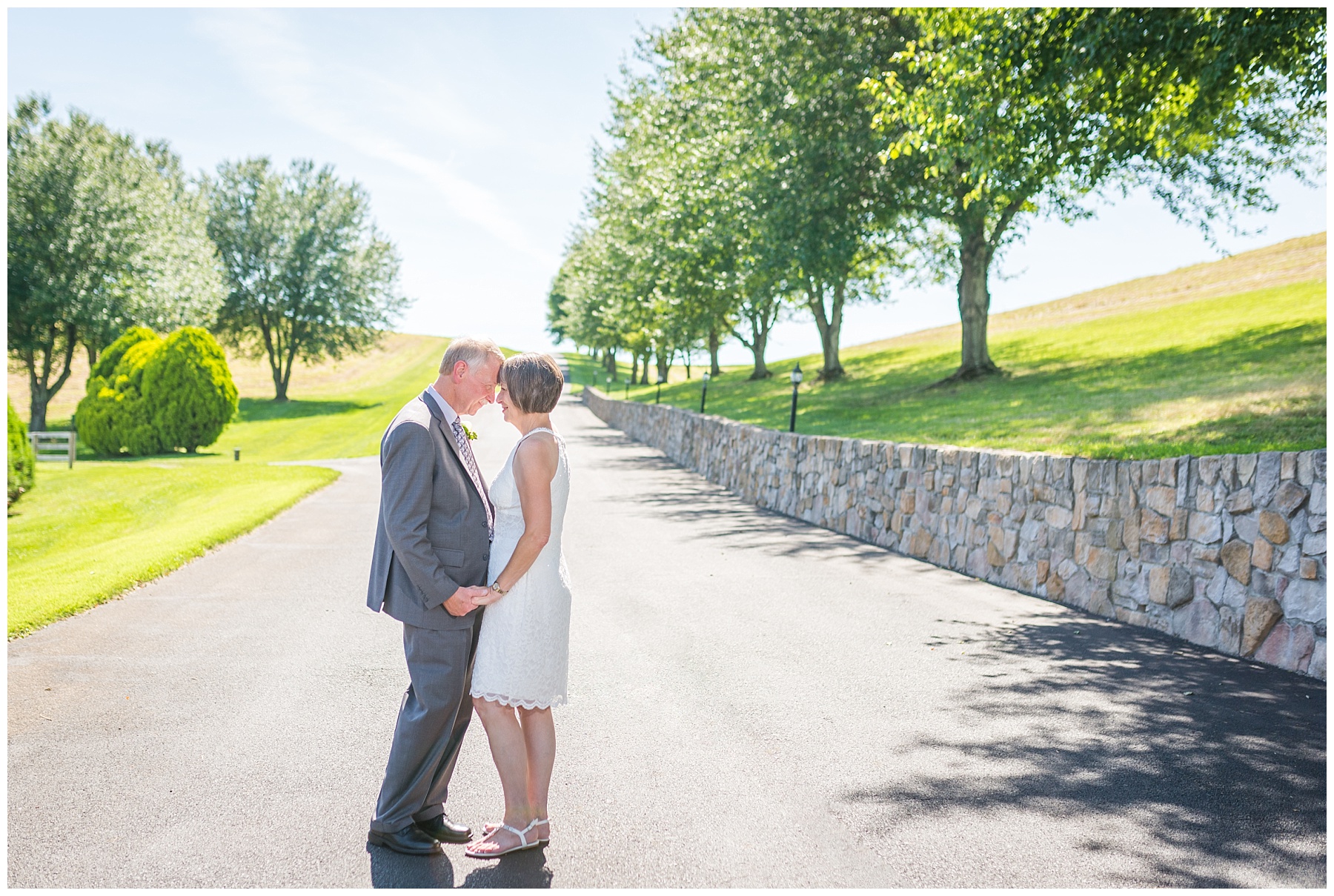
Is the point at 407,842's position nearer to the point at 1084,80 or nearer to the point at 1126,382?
the point at 1084,80

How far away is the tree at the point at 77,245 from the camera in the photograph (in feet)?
116

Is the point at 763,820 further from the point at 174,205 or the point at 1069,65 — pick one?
the point at 174,205

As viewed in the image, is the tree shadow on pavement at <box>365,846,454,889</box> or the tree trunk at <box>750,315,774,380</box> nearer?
the tree shadow on pavement at <box>365,846,454,889</box>

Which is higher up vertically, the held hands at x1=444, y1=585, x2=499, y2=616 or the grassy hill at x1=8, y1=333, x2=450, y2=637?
the held hands at x1=444, y1=585, x2=499, y2=616

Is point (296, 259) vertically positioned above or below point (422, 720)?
above

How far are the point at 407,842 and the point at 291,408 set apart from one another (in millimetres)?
51888

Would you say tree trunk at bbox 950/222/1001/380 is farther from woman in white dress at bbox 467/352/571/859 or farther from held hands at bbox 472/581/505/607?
held hands at bbox 472/581/505/607

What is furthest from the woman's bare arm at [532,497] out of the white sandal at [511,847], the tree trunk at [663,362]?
the tree trunk at [663,362]

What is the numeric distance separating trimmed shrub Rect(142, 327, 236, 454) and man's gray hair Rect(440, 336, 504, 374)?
1094 inches

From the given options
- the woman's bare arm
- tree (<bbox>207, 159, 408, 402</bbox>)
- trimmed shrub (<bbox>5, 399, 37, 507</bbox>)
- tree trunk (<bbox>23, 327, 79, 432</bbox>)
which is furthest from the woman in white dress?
tree (<bbox>207, 159, 408, 402</bbox>)

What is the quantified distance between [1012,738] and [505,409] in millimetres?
3338

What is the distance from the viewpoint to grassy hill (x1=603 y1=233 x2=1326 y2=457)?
12.0 m

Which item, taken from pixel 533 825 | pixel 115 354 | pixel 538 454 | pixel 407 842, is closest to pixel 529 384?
pixel 538 454

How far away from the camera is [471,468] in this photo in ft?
13.0
